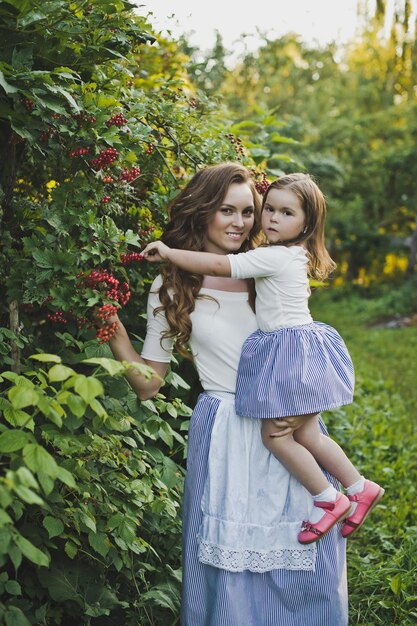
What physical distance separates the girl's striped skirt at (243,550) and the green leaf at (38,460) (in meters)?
0.91

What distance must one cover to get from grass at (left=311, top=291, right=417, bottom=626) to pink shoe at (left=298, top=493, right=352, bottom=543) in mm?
1016

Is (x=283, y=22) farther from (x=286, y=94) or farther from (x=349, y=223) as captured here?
(x=286, y=94)

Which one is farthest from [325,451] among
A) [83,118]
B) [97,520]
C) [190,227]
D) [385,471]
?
[385,471]

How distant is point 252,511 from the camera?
2.48m

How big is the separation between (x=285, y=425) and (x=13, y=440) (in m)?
0.97

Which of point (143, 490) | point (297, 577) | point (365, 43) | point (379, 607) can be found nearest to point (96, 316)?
point (143, 490)

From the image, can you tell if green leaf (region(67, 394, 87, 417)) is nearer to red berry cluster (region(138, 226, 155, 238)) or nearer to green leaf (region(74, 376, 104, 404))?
green leaf (region(74, 376, 104, 404))

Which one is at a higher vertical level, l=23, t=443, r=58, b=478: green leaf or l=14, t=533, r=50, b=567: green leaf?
l=23, t=443, r=58, b=478: green leaf

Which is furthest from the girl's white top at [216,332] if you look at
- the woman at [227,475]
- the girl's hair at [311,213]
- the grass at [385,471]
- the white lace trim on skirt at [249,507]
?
the grass at [385,471]

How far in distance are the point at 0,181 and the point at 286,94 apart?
62.4 ft

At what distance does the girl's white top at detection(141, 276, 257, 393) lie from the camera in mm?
2584

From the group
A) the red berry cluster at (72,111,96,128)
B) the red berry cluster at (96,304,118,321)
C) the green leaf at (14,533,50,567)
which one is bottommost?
the green leaf at (14,533,50,567)

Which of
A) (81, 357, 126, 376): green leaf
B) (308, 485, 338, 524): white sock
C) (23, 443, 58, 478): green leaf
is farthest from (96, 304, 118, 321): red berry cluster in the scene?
(308, 485, 338, 524): white sock

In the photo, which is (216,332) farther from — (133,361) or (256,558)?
(256,558)
